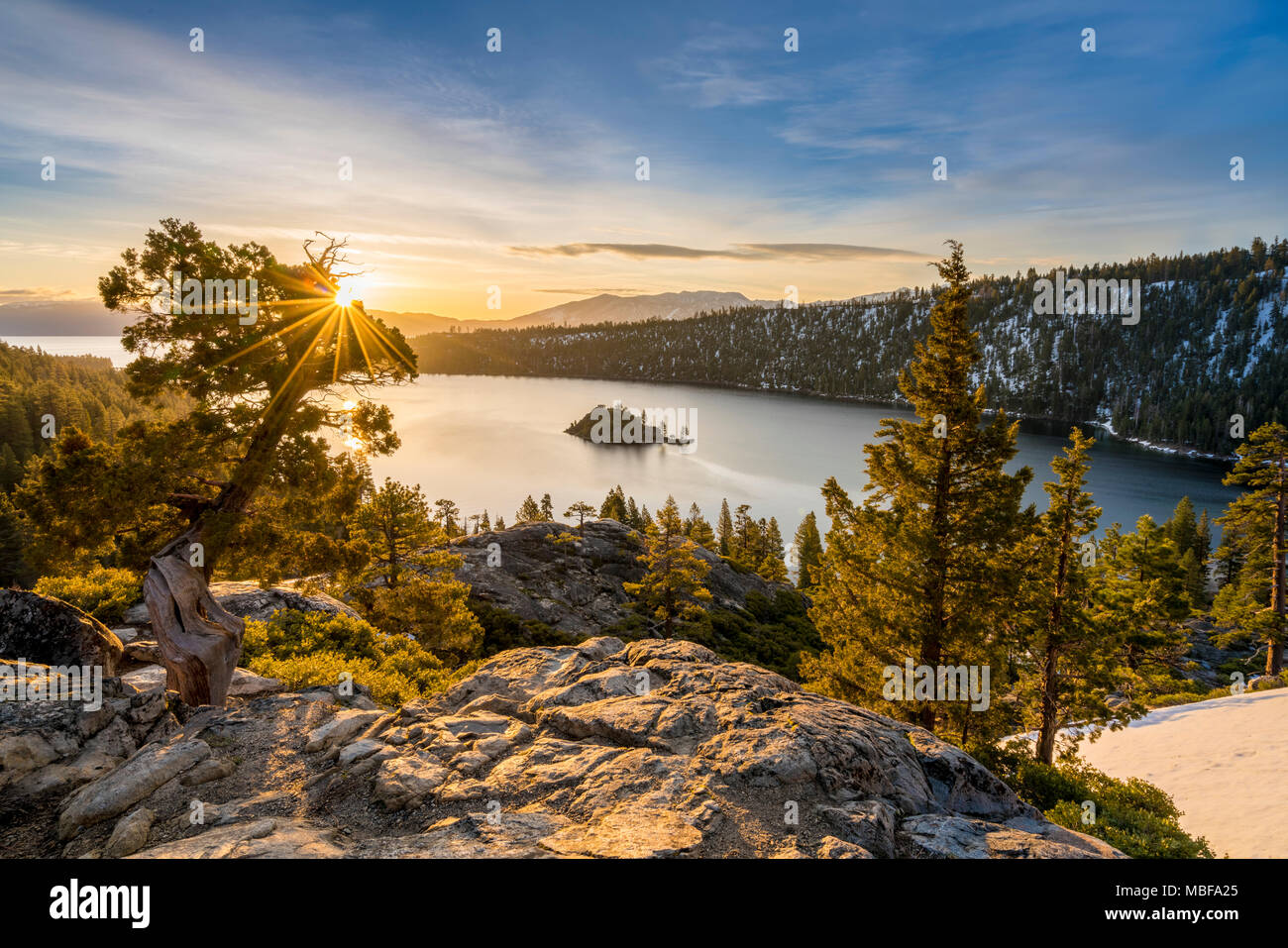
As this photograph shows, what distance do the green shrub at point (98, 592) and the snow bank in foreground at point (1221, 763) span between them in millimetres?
28257

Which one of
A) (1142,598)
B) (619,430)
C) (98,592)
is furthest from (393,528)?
(619,430)

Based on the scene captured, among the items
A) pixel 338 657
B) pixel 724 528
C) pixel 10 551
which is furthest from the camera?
pixel 724 528

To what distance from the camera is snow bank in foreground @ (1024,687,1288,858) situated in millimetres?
13414

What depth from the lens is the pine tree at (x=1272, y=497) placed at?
96.9 ft

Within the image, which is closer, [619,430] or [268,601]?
[268,601]

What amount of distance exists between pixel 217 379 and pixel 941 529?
55.5ft

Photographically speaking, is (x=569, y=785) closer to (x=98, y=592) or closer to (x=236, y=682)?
(x=236, y=682)

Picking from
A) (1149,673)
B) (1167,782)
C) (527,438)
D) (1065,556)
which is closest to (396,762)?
(1065,556)

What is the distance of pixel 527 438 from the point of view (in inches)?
6393

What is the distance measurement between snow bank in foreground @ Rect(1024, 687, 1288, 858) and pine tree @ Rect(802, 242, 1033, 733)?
637cm

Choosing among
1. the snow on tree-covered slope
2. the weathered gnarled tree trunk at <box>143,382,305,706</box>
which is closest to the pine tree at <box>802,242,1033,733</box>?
the snow on tree-covered slope

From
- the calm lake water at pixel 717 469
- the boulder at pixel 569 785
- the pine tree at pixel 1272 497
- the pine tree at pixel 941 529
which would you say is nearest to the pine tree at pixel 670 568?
the pine tree at pixel 941 529

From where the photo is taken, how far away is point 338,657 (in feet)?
49.1

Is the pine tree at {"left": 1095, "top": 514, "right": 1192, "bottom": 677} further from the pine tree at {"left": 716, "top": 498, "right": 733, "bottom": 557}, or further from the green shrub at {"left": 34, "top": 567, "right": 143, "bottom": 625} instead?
the pine tree at {"left": 716, "top": 498, "right": 733, "bottom": 557}
